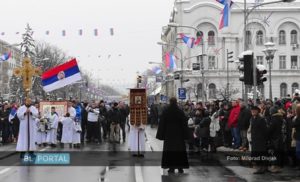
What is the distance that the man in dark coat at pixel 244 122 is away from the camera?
65.4ft

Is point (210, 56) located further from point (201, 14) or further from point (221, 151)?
point (221, 151)

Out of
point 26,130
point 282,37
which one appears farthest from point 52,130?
point 282,37

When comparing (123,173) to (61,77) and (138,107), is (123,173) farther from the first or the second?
(61,77)

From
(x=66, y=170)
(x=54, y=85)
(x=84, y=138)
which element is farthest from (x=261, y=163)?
(x=84, y=138)

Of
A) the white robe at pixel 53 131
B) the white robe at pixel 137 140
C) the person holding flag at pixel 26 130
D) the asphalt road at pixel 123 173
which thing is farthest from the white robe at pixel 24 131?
the white robe at pixel 53 131

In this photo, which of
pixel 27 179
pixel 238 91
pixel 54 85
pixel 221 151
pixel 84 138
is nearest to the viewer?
pixel 27 179

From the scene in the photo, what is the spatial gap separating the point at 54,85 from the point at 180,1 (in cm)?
7215

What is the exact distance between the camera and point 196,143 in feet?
72.3

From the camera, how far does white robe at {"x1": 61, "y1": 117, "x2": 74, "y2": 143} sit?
81.8ft

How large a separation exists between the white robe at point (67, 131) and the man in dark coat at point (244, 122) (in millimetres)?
7804

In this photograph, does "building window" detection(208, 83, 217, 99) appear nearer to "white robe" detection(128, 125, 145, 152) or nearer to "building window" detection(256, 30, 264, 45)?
"building window" detection(256, 30, 264, 45)

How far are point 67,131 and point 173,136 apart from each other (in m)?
10.6

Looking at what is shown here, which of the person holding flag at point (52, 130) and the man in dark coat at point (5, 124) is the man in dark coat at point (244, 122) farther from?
the man in dark coat at point (5, 124)

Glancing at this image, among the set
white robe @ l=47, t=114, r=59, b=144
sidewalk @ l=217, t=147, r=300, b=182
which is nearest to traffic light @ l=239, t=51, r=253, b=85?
sidewalk @ l=217, t=147, r=300, b=182
